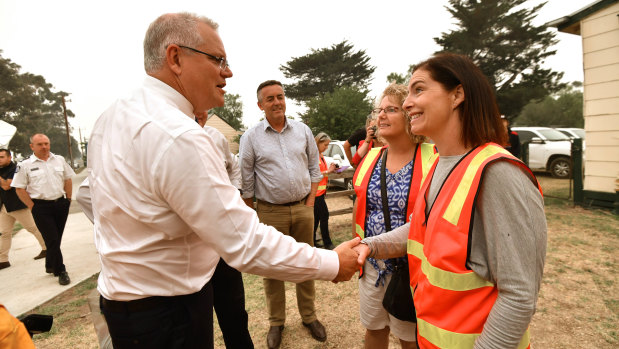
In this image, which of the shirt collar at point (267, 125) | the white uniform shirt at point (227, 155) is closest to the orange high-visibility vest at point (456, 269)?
the white uniform shirt at point (227, 155)

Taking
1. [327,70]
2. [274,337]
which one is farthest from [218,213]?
[327,70]

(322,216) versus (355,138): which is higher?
(355,138)

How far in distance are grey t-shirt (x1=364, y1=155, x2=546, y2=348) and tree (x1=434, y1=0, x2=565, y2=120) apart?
26.1m

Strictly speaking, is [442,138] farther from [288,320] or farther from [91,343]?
[91,343]

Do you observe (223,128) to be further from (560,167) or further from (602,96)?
(602,96)

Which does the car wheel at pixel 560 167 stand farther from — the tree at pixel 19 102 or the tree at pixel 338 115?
the tree at pixel 19 102

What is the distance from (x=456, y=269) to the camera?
4.14ft

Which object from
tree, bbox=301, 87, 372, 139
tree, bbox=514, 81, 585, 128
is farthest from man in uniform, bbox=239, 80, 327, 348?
tree, bbox=514, 81, 585, 128

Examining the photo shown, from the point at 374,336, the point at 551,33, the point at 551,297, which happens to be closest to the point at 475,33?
the point at 551,33

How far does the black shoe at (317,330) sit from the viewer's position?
130 inches

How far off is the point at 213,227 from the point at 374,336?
5.35 ft

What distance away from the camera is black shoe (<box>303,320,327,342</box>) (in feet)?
10.9

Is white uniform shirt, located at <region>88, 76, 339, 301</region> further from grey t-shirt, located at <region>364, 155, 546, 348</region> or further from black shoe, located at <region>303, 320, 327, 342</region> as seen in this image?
black shoe, located at <region>303, 320, 327, 342</region>

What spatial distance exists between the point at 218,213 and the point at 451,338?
108 cm
